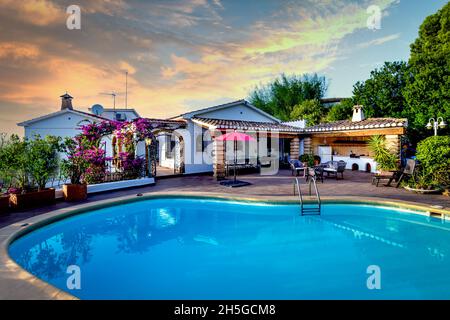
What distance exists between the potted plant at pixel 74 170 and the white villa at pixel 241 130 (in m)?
3.91

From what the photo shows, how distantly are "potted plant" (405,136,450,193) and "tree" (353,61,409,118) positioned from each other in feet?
36.6

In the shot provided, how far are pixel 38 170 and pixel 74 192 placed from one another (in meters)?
1.41

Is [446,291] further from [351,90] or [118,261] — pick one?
[351,90]

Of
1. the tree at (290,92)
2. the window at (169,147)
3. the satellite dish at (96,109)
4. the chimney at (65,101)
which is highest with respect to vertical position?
the tree at (290,92)

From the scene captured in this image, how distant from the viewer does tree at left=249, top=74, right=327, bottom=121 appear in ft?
121

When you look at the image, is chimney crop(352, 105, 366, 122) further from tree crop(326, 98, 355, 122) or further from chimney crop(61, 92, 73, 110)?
chimney crop(61, 92, 73, 110)

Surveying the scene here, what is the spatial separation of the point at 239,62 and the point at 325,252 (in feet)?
51.9

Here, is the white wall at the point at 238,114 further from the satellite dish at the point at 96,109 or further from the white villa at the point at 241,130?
the satellite dish at the point at 96,109

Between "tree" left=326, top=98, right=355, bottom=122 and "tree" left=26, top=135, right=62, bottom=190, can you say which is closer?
"tree" left=26, top=135, right=62, bottom=190

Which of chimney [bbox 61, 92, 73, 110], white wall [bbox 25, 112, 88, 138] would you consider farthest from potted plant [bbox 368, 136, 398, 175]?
chimney [bbox 61, 92, 73, 110]

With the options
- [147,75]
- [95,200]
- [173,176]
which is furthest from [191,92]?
[95,200]

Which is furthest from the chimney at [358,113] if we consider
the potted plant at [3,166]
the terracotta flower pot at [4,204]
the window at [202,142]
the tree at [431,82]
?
the terracotta flower pot at [4,204]

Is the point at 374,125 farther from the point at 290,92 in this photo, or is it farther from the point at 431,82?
the point at 290,92

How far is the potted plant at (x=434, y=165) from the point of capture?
9.97 meters
